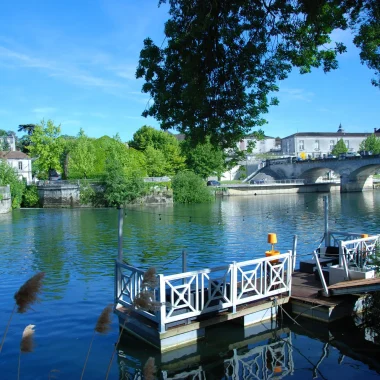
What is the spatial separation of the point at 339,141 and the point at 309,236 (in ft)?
288

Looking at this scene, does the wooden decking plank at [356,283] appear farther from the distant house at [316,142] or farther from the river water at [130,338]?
the distant house at [316,142]

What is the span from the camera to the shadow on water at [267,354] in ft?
29.7

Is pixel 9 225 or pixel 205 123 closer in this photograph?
pixel 205 123

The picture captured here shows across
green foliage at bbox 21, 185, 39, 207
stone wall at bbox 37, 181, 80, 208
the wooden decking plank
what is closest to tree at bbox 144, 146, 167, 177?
stone wall at bbox 37, 181, 80, 208

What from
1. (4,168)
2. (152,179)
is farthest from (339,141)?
(4,168)

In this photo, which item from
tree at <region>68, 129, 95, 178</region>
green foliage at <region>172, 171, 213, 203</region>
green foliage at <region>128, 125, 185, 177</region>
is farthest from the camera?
green foliage at <region>128, 125, 185, 177</region>

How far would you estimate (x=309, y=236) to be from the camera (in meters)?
27.2

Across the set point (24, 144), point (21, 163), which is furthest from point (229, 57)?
point (24, 144)

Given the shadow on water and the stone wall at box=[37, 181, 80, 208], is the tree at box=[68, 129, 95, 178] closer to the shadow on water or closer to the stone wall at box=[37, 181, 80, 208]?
the stone wall at box=[37, 181, 80, 208]

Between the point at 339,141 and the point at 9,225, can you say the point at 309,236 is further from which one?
the point at 339,141

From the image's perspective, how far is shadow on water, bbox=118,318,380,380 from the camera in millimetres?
9063

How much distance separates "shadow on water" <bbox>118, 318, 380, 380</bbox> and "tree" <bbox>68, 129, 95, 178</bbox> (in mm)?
51005

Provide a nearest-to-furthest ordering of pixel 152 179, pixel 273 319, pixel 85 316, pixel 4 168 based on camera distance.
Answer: pixel 273 319, pixel 85 316, pixel 4 168, pixel 152 179

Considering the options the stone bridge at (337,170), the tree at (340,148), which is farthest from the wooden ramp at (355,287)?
the tree at (340,148)
